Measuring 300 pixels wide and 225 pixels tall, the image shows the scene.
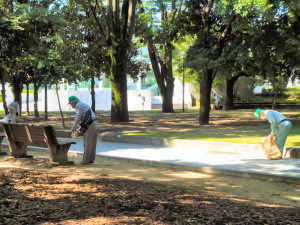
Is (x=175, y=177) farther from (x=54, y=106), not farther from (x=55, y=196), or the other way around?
(x=54, y=106)

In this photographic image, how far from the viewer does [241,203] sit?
19.8 feet

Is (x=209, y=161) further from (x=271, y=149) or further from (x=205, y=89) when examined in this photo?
(x=205, y=89)

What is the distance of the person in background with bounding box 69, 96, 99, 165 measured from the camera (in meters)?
9.52

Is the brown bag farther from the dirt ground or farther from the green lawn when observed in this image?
the dirt ground

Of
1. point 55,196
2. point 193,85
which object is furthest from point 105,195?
point 193,85

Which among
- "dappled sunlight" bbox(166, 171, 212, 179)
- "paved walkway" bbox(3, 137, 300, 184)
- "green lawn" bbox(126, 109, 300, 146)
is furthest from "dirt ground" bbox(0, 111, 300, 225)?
"green lawn" bbox(126, 109, 300, 146)

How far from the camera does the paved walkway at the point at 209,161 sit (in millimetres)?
8578

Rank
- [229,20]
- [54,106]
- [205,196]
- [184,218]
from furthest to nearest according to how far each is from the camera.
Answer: [54,106] < [229,20] < [205,196] < [184,218]

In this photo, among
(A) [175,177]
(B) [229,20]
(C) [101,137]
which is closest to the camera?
(A) [175,177]

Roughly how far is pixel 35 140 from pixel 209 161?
4.14m

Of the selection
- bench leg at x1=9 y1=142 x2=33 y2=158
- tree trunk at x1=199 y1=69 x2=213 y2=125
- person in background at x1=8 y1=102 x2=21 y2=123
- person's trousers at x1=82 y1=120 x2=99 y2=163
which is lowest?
bench leg at x1=9 y1=142 x2=33 y2=158

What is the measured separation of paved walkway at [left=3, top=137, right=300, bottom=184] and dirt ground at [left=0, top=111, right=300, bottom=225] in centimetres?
29

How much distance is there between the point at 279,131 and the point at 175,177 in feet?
11.5

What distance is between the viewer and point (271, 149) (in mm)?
10391
